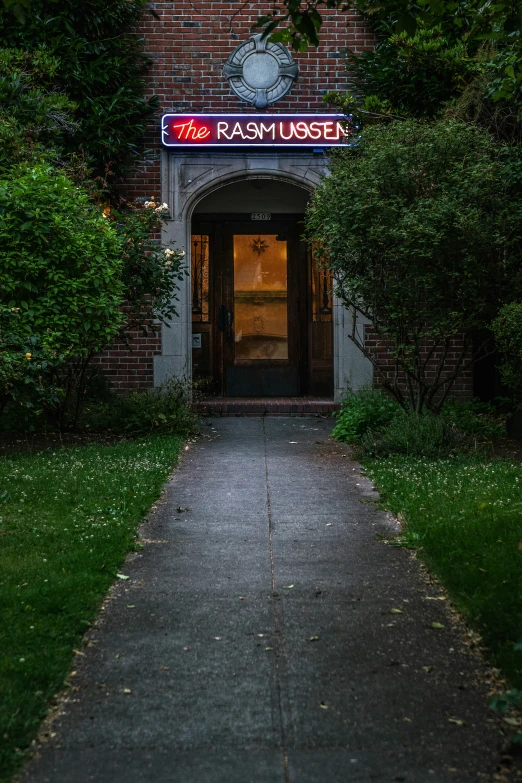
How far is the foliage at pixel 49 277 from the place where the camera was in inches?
372

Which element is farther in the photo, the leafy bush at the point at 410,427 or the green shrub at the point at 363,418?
the green shrub at the point at 363,418

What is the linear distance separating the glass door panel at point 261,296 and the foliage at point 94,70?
2.71m

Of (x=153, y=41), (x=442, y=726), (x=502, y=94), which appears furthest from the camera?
(x=153, y=41)

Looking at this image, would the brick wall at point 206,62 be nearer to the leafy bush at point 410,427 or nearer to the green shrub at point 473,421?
the leafy bush at point 410,427

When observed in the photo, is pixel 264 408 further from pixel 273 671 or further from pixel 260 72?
pixel 273 671

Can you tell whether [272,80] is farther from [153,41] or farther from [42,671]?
[42,671]

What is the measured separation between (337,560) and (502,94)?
14.1 ft

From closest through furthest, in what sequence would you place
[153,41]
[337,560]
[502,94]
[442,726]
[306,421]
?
[442,726] → [337,560] → [502,94] → [306,421] → [153,41]

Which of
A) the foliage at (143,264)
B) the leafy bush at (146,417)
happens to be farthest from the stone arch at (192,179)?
the leafy bush at (146,417)

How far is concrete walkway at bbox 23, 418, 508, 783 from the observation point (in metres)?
3.16

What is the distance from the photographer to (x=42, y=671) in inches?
150

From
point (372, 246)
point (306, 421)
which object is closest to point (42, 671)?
point (372, 246)

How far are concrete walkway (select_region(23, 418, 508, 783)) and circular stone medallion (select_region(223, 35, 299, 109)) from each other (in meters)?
8.87

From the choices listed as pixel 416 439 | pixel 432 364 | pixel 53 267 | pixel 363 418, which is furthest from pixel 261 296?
pixel 416 439
